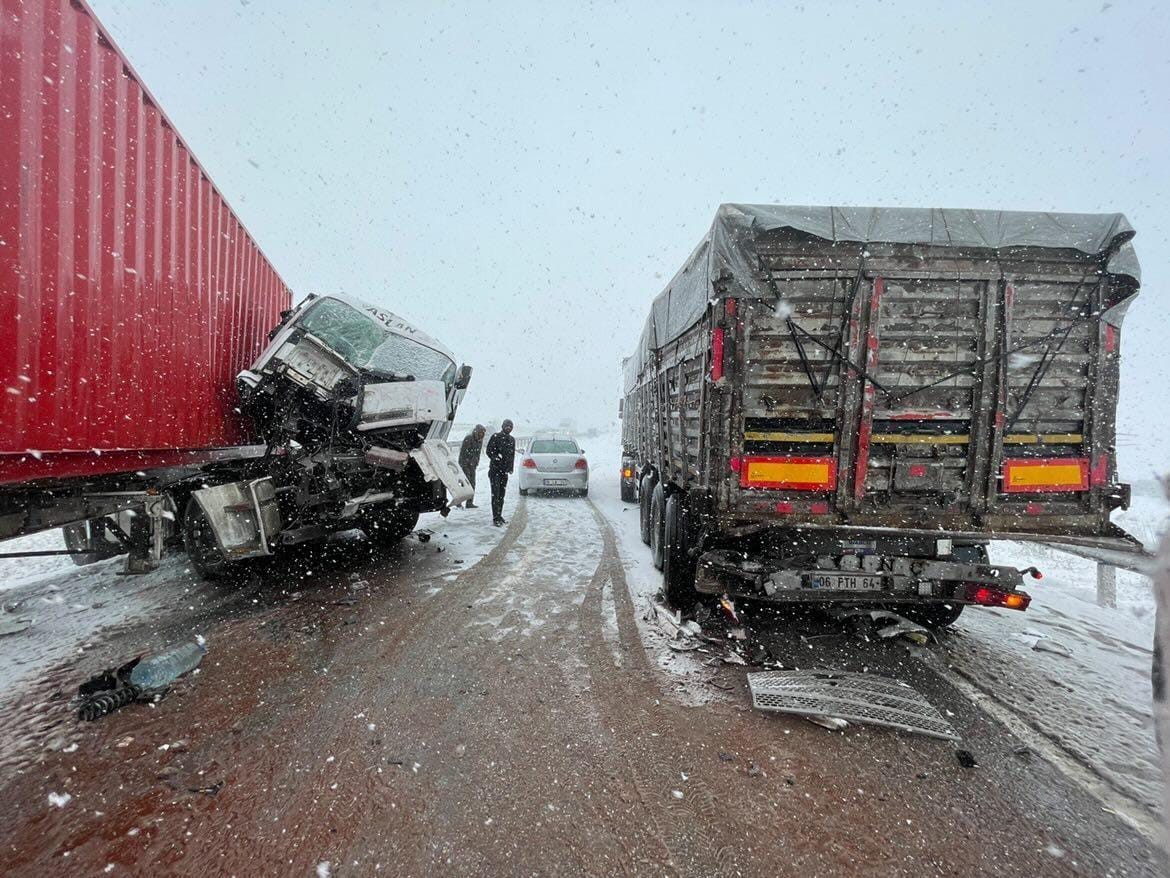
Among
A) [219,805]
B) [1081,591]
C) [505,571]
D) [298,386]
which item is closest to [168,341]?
[298,386]

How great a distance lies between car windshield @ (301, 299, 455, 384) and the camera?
221 inches

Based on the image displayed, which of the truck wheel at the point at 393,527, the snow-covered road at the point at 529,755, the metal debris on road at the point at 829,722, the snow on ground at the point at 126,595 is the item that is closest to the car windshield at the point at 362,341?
the truck wheel at the point at 393,527

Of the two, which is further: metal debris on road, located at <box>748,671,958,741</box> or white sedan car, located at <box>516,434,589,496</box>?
white sedan car, located at <box>516,434,589,496</box>

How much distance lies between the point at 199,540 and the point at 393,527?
2621 millimetres

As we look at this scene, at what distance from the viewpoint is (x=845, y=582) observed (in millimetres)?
3824

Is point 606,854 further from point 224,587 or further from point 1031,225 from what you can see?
point 224,587

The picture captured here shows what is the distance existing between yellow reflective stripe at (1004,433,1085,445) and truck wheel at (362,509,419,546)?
6.23 meters

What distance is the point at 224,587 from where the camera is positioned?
5.47 metres

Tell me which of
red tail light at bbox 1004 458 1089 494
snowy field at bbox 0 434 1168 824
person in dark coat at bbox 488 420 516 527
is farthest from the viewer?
person in dark coat at bbox 488 420 516 527

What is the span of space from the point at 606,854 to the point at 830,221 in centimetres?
390

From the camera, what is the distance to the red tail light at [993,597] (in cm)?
379

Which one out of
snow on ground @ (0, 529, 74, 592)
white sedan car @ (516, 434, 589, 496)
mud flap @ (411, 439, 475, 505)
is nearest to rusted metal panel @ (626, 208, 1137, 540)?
mud flap @ (411, 439, 475, 505)

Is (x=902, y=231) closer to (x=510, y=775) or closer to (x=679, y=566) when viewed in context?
(x=679, y=566)

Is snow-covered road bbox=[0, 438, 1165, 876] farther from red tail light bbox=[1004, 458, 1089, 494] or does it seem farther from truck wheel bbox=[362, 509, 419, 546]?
truck wheel bbox=[362, 509, 419, 546]
